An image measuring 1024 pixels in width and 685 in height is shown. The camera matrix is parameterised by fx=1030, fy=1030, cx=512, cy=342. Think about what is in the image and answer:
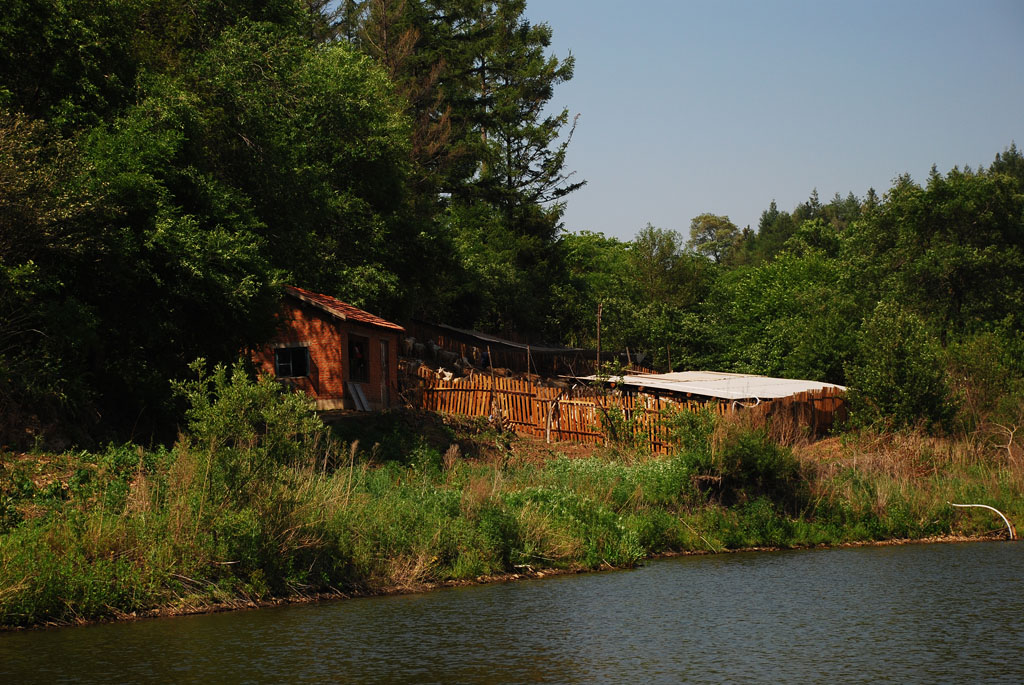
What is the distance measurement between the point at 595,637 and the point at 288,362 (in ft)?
Result: 79.6

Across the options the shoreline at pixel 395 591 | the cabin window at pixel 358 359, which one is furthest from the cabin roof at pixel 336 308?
the shoreline at pixel 395 591

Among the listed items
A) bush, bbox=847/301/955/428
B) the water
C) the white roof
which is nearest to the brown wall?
the white roof

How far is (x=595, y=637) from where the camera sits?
11.6 metres

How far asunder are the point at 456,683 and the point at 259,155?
73.6ft

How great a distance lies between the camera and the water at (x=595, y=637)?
32.3 ft

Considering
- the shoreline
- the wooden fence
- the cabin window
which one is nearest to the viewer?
the shoreline

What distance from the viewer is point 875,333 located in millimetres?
31859

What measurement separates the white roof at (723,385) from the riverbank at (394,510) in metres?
7.22

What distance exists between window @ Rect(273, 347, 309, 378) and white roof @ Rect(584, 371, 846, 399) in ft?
31.6

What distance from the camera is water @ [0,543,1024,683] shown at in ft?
32.3

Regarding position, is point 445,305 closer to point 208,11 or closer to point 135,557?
point 208,11

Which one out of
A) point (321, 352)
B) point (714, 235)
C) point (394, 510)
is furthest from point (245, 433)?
point (714, 235)

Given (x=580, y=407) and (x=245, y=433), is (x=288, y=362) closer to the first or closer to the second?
(x=580, y=407)

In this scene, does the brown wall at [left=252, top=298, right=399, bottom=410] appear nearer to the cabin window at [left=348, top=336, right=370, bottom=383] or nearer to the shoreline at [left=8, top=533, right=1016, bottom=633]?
the cabin window at [left=348, top=336, right=370, bottom=383]
